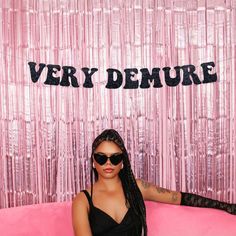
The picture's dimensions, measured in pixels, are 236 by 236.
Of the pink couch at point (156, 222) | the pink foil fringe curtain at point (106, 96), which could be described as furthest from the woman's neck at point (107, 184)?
the pink foil fringe curtain at point (106, 96)

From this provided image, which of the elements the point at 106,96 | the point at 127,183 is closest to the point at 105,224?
the point at 127,183

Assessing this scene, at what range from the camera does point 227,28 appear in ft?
8.86

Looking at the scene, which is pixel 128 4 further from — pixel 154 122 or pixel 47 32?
pixel 154 122

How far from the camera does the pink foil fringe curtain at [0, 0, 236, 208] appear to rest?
2.65 metres

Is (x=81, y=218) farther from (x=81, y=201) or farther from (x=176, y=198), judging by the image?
(x=176, y=198)

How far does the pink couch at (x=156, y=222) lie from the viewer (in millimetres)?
2301

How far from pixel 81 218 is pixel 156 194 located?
0.46 meters

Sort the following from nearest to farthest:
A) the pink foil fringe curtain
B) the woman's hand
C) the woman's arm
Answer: the woman's arm
the woman's hand
the pink foil fringe curtain

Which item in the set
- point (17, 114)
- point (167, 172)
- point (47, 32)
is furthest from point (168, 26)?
point (17, 114)

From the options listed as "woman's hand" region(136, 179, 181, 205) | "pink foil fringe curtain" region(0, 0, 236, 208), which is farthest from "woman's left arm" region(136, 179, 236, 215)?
"pink foil fringe curtain" region(0, 0, 236, 208)

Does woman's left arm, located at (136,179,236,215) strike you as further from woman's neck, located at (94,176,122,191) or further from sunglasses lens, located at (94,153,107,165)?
sunglasses lens, located at (94,153,107,165)

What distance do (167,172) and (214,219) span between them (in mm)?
531

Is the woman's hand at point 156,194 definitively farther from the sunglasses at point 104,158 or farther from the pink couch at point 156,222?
the sunglasses at point 104,158

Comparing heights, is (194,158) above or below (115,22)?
below
